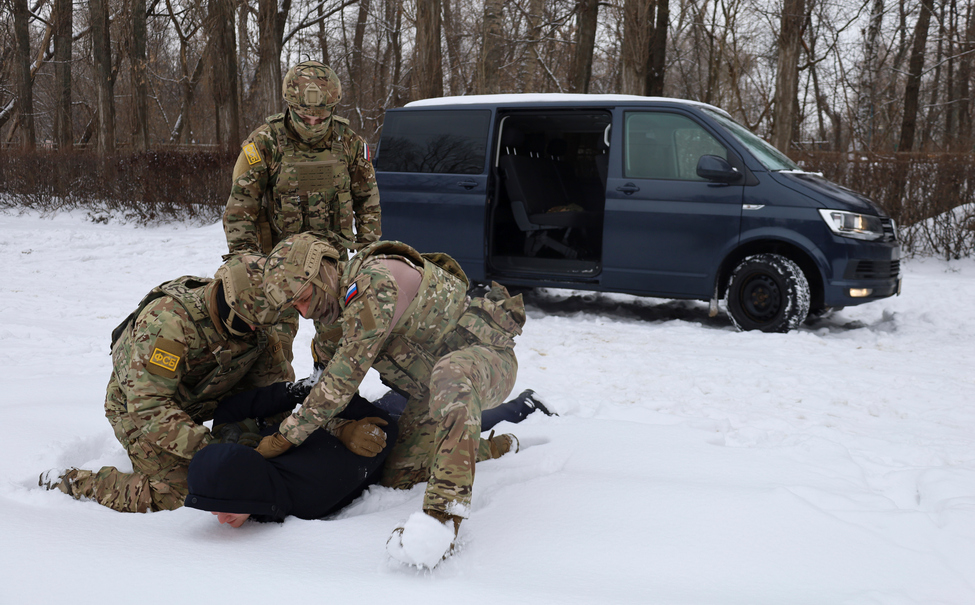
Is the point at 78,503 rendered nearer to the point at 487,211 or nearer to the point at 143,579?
the point at 143,579

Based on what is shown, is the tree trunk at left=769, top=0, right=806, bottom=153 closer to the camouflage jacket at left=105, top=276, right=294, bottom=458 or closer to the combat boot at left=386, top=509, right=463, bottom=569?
the camouflage jacket at left=105, top=276, right=294, bottom=458

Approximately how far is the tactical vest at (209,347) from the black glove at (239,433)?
0.52 ft

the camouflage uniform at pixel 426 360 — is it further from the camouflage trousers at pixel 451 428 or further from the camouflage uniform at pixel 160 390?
the camouflage uniform at pixel 160 390

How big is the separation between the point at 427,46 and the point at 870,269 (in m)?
6.71

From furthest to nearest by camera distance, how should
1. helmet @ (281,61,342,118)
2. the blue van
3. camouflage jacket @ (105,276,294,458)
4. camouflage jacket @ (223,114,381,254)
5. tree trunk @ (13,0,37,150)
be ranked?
1. tree trunk @ (13,0,37,150)
2. the blue van
3. camouflage jacket @ (223,114,381,254)
4. helmet @ (281,61,342,118)
5. camouflage jacket @ (105,276,294,458)

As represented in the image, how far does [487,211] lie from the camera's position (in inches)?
244

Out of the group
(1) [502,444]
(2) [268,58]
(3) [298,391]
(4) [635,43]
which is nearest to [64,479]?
(3) [298,391]

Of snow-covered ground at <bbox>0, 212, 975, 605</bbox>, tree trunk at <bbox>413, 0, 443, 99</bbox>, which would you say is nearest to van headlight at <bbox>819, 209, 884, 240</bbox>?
snow-covered ground at <bbox>0, 212, 975, 605</bbox>

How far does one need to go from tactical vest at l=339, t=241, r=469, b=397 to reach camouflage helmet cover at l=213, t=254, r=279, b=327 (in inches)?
10.9

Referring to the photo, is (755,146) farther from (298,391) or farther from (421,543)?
(421,543)

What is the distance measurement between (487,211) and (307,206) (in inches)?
96.3

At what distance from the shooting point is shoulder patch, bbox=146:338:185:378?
104 inches

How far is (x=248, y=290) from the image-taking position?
2.56 metres

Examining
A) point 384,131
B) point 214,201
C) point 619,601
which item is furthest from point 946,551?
point 214,201
